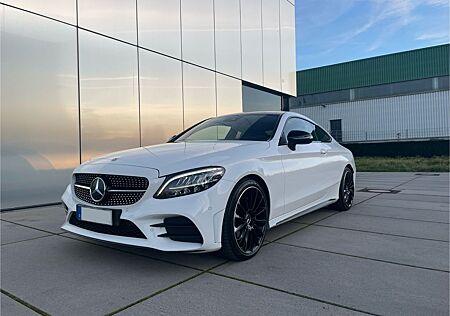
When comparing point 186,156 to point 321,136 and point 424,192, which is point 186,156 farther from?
point 424,192

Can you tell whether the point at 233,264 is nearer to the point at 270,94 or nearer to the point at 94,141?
the point at 94,141

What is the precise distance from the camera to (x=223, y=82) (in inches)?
467

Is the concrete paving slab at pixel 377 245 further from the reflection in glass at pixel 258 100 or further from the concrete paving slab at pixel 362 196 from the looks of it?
the reflection in glass at pixel 258 100

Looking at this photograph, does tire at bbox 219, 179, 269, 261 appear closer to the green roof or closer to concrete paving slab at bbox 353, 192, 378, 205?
concrete paving slab at bbox 353, 192, 378, 205

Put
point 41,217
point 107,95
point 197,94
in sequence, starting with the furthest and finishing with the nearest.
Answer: point 197,94 → point 107,95 → point 41,217

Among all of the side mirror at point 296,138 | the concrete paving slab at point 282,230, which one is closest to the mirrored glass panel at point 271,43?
→ the concrete paving slab at point 282,230

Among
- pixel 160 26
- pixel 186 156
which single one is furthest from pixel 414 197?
pixel 160 26

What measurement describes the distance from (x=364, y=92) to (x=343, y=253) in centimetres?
3538

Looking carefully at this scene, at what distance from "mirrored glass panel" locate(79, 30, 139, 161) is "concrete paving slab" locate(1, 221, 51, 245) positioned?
2831 mm

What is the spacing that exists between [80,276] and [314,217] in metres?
3.43

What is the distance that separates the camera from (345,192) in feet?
18.5

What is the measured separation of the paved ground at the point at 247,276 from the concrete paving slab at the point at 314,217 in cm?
54

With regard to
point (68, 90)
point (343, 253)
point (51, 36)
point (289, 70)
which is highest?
point (289, 70)

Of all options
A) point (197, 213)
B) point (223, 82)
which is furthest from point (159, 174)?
point (223, 82)
